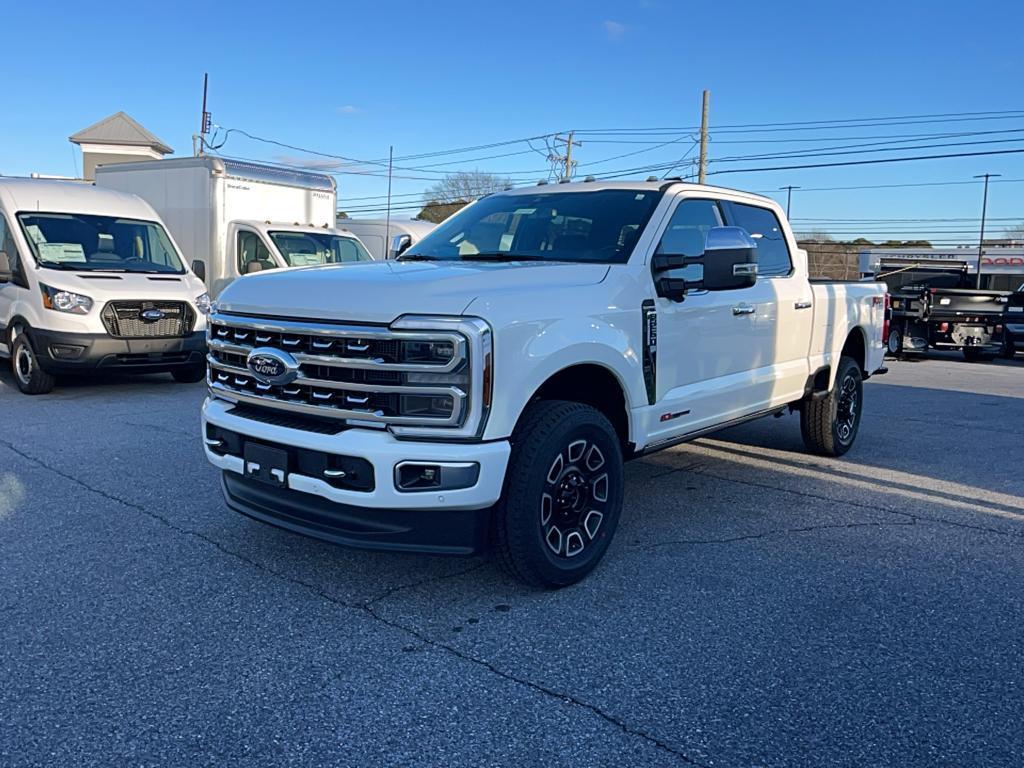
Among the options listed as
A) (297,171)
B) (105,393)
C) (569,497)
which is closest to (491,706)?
(569,497)

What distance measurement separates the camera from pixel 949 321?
18609 millimetres

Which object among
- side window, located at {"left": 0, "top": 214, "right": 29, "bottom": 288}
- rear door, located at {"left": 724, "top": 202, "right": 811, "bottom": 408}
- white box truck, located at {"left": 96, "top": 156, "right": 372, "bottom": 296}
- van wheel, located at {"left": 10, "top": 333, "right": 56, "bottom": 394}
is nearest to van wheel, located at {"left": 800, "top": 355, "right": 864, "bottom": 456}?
rear door, located at {"left": 724, "top": 202, "right": 811, "bottom": 408}

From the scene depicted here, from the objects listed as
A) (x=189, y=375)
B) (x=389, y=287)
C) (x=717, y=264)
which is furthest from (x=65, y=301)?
(x=717, y=264)

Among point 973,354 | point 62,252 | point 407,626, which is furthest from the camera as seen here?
point 973,354

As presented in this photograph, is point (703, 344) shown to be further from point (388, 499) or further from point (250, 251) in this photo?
point (250, 251)

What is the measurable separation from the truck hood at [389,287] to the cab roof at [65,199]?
289 inches

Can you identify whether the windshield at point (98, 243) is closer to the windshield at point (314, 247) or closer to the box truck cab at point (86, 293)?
the box truck cab at point (86, 293)

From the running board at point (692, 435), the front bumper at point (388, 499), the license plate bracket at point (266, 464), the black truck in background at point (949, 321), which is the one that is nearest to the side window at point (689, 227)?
the running board at point (692, 435)

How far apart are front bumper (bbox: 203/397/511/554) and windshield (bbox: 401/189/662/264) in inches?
63.0

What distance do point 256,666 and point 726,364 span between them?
10.8 feet

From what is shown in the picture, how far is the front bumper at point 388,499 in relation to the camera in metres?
3.59

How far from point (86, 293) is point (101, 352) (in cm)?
64

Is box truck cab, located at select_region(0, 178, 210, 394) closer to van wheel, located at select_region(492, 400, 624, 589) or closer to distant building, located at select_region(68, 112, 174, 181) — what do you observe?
van wheel, located at select_region(492, 400, 624, 589)

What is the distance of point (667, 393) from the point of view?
4832mm
